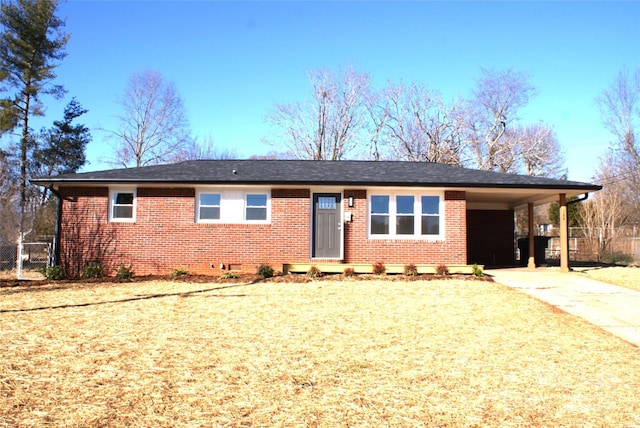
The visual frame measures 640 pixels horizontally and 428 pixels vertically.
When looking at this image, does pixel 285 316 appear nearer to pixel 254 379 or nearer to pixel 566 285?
pixel 254 379

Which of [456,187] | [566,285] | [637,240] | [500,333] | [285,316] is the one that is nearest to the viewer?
[500,333]

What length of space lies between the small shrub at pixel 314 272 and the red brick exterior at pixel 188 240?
66 cm

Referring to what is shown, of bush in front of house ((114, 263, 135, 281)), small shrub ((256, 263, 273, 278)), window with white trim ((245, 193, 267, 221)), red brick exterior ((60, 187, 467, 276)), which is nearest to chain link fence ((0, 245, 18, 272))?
red brick exterior ((60, 187, 467, 276))

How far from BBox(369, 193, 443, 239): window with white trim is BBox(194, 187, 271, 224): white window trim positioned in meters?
3.42

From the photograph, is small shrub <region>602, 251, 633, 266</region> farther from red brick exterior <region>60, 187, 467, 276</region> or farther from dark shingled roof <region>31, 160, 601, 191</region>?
red brick exterior <region>60, 187, 467, 276</region>

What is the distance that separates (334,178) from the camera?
1340cm

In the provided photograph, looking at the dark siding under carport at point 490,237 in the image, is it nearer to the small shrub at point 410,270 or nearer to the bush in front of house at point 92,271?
the small shrub at point 410,270

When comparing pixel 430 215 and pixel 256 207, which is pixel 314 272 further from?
pixel 430 215

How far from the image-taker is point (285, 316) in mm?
7672

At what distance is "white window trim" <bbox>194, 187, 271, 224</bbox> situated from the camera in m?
13.3

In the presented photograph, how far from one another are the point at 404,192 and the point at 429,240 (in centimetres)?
171

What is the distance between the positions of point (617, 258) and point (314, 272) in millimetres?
16263

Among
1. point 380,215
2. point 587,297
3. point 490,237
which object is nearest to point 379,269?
point 380,215

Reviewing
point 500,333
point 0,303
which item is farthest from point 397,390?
point 0,303
